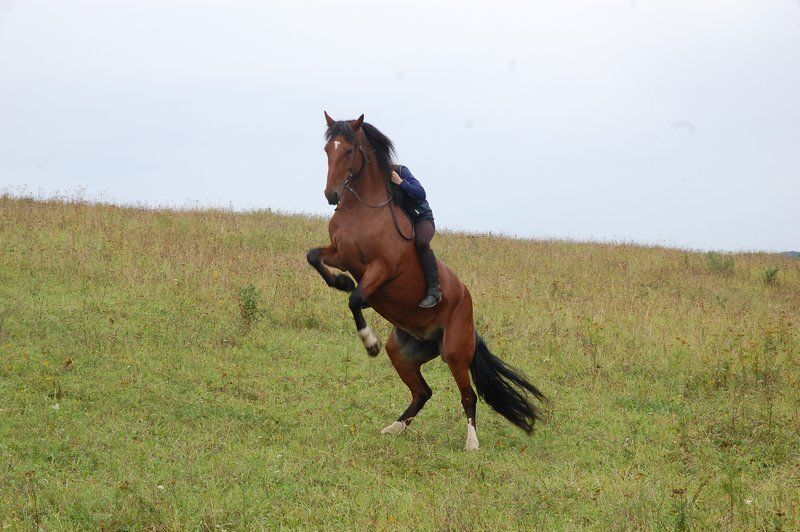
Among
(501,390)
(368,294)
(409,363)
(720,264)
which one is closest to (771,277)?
(720,264)

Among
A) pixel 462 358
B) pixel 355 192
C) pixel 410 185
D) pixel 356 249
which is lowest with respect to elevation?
pixel 462 358

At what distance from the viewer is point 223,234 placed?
16.1 meters

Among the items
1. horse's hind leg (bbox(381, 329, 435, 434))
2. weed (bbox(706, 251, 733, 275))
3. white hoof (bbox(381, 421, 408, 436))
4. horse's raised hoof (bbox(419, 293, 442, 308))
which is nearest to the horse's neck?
horse's raised hoof (bbox(419, 293, 442, 308))

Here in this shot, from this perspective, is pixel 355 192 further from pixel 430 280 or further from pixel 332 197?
pixel 430 280

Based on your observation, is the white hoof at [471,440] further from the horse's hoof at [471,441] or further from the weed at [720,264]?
the weed at [720,264]

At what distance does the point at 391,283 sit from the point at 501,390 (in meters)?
1.80

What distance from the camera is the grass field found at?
5047 millimetres

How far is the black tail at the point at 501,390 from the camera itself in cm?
774

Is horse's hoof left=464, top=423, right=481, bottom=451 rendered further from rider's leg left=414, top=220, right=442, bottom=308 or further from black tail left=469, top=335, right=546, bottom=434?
rider's leg left=414, top=220, right=442, bottom=308

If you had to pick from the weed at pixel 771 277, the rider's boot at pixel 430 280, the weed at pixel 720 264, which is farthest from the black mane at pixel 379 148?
the weed at pixel 771 277

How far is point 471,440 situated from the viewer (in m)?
7.26

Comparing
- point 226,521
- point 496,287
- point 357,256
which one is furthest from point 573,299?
point 226,521

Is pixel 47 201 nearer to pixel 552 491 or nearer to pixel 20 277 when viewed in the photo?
pixel 20 277

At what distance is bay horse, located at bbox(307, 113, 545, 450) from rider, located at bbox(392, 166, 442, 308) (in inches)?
3.4
